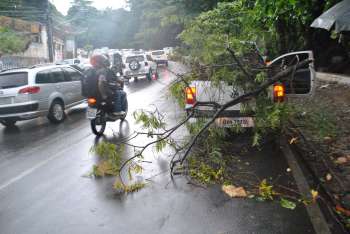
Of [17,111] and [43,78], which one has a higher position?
[43,78]

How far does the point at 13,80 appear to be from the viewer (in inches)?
394

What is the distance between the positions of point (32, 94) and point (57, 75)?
53.6 inches

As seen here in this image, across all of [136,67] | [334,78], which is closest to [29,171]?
[334,78]

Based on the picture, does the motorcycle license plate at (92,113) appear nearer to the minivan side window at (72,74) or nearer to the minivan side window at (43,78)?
the minivan side window at (43,78)

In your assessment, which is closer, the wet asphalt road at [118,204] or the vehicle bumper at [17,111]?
the wet asphalt road at [118,204]

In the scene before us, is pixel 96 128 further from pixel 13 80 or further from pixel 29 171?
pixel 13 80

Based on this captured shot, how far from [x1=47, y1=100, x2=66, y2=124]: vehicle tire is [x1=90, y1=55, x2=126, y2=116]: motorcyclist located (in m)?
2.42

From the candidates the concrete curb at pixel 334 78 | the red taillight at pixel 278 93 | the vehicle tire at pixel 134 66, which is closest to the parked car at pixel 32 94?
the red taillight at pixel 278 93

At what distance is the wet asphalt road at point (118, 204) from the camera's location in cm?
393

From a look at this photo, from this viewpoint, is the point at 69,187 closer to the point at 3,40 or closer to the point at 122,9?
the point at 3,40

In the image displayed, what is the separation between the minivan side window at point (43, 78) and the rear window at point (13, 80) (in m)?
0.31

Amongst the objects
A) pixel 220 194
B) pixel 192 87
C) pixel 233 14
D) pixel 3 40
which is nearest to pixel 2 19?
pixel 3 40

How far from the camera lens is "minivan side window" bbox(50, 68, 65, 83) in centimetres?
1082

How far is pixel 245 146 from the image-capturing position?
684 cm
